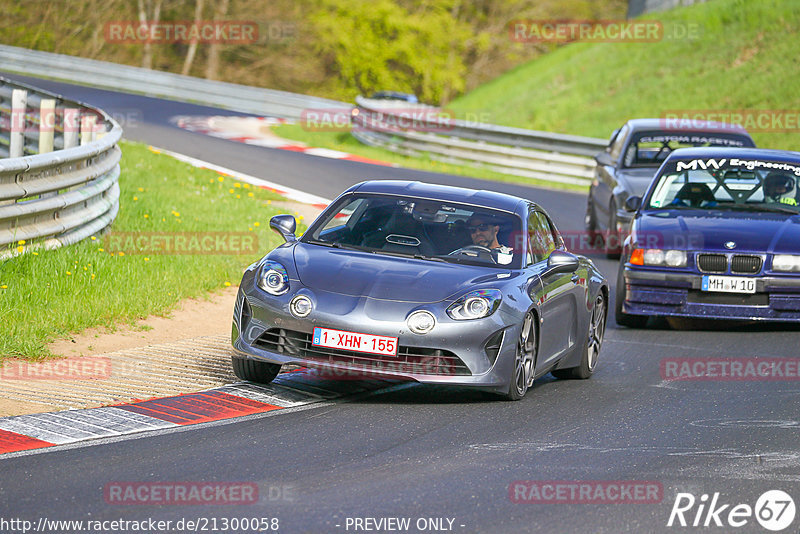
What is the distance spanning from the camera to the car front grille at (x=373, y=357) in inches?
305

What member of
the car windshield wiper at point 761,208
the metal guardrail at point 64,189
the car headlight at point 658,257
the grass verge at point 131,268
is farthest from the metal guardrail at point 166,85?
the car headlight at point 658,257

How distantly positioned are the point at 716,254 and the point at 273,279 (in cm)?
509

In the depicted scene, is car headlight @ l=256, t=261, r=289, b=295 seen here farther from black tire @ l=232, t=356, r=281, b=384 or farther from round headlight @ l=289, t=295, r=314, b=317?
black tire @ l=232, t=356, r=281, b=384

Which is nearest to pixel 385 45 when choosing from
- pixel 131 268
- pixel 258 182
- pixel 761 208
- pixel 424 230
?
pixel 258 182

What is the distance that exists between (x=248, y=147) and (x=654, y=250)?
1657 centimetres

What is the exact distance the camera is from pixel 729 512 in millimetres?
5785

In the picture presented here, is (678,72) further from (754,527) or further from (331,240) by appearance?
(754,527)

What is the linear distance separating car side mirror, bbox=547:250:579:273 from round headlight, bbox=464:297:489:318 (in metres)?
1.13

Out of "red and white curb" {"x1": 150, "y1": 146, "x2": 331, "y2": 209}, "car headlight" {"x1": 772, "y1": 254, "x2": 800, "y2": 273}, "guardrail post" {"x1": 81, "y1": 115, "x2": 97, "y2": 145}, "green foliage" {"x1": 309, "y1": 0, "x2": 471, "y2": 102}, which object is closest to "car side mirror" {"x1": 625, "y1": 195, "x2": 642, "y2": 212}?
"car headlight" {"x1": 772, "y1": 254, "x2": 800, "y2": 273}

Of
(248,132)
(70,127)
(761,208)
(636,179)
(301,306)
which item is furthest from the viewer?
(248,132)

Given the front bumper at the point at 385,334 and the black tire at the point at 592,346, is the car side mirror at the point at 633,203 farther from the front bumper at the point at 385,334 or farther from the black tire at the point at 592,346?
the front bumper at the point at 385,334

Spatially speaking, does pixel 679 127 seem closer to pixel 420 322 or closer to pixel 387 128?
pixel 420 322

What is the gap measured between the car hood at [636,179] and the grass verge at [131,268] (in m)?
4.25

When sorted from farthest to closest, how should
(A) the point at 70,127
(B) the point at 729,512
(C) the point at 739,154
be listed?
(A) the point at 70,127, (C) the point at 739,154, (B) the point at 729,512
